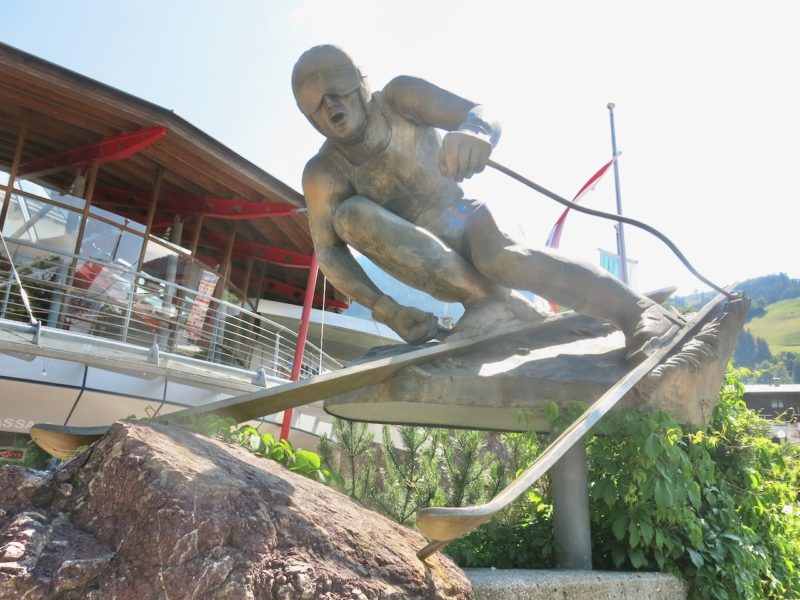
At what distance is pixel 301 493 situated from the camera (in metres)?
1.64

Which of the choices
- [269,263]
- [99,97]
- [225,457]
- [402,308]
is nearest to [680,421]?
[402,308]

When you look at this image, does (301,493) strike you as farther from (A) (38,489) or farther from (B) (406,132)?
(B) (406,132)

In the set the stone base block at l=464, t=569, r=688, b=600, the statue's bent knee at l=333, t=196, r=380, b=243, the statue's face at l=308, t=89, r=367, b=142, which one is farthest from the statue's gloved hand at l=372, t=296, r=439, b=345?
the stone base block at l=464, t=569, r=688, b=600

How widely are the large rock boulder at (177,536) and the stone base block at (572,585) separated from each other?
0.21 meters

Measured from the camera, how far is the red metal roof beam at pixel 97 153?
354 inches

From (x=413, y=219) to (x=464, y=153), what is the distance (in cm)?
55

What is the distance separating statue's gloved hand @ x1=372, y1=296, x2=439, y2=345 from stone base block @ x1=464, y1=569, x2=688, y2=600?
0.97 m

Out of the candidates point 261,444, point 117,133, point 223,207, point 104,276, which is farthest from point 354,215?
point 223,207

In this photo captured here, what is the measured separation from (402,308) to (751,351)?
4046 inches

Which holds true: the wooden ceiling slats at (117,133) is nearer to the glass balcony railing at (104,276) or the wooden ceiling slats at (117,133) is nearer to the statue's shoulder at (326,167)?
the glass balcony railing at (104,276)

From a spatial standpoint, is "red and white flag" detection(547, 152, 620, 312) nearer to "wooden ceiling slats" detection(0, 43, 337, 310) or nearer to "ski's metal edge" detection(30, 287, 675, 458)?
"wooden ceiling slats" detection(0, 43, 337, 310)

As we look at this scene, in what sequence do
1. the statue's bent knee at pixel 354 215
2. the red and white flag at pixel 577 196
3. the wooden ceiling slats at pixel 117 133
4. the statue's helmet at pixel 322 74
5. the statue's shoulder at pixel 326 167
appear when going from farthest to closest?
the red and white flag at pixel 577 196 → the wooden ceiling slats at pixel 117 133 → the statue's shoulder at pixel 326 167 → the statue's bent knee at pixel 354 215 → the statue's helmet at pixel 322 74

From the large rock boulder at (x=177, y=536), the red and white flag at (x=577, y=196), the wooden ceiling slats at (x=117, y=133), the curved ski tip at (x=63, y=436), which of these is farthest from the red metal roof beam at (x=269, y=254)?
the large rock boulder at (x=177, y=536)

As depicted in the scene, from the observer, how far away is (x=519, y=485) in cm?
162
